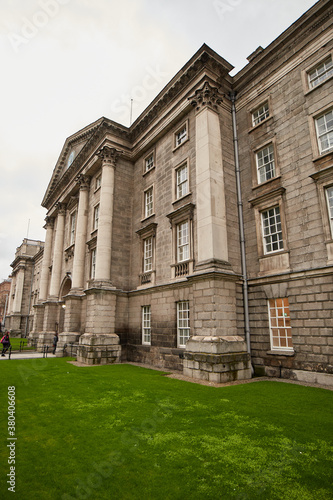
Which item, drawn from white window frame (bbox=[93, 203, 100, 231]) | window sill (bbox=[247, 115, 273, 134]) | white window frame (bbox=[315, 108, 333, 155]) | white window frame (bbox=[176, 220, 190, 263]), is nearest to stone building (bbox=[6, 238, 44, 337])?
white window frame (bbox=[93, 203, 100, 231])

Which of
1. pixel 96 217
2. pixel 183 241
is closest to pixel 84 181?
pixel 96 217

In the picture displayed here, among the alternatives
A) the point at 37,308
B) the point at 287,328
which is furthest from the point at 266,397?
the point at 37,308

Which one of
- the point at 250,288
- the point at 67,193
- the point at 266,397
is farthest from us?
the point at 67,193

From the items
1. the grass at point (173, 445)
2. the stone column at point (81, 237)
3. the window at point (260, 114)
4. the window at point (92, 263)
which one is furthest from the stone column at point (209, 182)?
the stone column at point (81, 237)

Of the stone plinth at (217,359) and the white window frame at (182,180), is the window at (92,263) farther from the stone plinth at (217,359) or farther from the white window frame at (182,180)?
the stone plinth at (217,359)

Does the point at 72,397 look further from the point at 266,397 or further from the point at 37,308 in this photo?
the point at 37,308

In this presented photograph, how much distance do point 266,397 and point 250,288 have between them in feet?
19.9

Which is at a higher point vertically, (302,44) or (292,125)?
(302,44)

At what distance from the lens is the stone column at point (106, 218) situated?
1950cm

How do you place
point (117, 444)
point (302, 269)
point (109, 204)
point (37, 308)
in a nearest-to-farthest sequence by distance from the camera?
point (117, 444)
point (302, 269)
point (109, 204)
point (37, 308)

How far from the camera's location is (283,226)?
13055 mm

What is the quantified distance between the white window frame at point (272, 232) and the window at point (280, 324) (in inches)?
94.8

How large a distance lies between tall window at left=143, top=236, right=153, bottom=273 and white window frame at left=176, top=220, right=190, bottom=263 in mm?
2885

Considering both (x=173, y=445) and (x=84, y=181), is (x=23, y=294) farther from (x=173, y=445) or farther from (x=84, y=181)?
(x=173, y=445)
